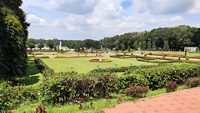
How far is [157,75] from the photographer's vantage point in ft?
41.4

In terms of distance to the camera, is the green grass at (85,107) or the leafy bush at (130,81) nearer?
the green grass at (85,107)

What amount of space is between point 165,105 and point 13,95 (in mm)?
5070

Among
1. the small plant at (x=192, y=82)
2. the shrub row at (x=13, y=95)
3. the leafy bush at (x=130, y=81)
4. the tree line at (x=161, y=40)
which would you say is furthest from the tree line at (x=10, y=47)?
the tree line at (x=161, y=40)

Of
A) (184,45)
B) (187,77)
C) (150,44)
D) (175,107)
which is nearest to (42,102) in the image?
(175,107)

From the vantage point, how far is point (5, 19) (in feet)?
60.8

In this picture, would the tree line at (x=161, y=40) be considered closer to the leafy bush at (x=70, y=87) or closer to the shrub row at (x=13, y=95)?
the shrub row at (x=13, y=95)

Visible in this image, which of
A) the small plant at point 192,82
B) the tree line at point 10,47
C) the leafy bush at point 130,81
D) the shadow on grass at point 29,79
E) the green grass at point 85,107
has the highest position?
the tree line at point 10,47

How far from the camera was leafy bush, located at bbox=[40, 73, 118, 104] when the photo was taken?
9383 mm

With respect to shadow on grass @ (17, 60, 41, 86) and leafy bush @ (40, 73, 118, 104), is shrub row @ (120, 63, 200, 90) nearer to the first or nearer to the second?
leafy bush @ (40, 73, 118, 104)

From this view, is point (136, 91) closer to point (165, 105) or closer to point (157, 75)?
point (165, 105)

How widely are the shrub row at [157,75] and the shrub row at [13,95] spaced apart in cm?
353

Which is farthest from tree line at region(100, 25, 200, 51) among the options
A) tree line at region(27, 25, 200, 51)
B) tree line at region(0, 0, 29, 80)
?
tree line at region(0, 0, 29, 80)

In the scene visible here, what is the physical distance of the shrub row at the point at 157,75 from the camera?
11.7 metres

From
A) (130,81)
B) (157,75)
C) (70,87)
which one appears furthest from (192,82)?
(70,87)
